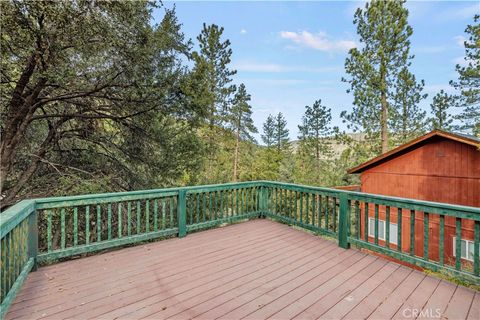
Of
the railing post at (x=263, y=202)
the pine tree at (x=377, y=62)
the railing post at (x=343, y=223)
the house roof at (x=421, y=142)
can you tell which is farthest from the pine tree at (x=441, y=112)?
the railing post at (x=343, y=223)

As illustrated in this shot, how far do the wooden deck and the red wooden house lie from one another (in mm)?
5586

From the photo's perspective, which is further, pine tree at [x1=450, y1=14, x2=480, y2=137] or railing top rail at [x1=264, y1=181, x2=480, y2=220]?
pine tree at [x1=450, y1=14, x2=480, y2=137]

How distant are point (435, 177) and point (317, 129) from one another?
51.7ft

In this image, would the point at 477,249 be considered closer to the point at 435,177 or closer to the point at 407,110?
the point at 435,177

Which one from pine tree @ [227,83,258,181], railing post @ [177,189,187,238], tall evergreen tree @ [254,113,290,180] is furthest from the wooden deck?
tall evergreen tree @ [254,113,290,180]

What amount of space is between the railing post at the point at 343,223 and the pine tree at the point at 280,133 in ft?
86.1

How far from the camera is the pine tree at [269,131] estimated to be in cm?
3031

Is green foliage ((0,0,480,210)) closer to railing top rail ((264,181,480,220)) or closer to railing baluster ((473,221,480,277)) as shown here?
railing top rail ((264,181,480,220))

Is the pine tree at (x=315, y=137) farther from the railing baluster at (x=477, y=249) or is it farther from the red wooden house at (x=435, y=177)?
the railing baluster at (x=477, y=249)

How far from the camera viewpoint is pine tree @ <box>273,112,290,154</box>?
29969mm

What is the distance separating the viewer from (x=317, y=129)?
2352 centimetres

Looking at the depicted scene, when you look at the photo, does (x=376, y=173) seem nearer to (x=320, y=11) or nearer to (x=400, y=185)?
(x=400, y=185)

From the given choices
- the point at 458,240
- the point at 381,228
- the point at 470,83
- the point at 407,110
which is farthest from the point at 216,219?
the point at 407,110

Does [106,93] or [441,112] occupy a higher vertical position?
[441,112]
